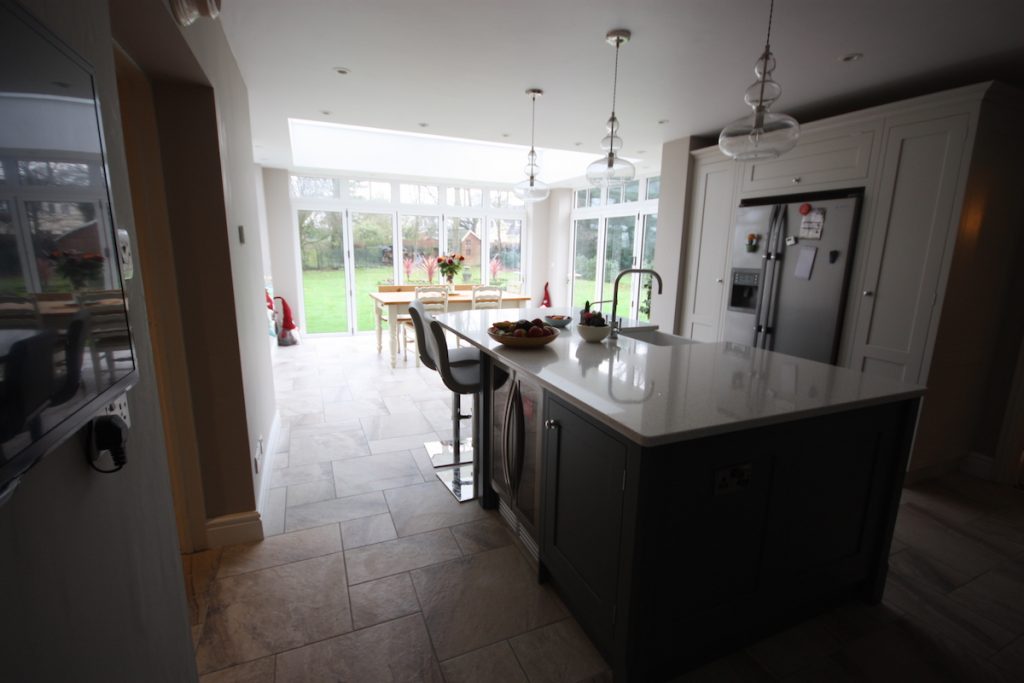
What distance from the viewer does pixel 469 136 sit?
15.4 ft

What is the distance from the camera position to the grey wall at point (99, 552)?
26.5 inches

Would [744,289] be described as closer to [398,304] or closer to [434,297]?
[434,297]

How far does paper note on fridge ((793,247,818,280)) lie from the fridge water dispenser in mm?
328

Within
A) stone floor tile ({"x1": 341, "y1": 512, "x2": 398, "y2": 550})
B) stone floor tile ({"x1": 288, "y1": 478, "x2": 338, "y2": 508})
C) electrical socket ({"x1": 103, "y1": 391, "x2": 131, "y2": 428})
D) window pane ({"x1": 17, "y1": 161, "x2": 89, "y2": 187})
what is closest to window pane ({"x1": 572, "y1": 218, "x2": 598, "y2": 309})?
stone floor tile ({"x1": 288, "y1": 478, "x2": 338, "y2": 508})

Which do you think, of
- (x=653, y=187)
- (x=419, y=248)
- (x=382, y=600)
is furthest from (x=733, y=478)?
(x=419, y=248)

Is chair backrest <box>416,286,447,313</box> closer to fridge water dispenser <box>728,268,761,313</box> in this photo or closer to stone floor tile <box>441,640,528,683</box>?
fridge water dispenser <box>728,268,761,313</box>

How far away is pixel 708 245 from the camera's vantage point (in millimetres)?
4270

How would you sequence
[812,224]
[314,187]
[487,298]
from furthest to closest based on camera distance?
1. [314,187]
2. [487,298]
3. [812,224]

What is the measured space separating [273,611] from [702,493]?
1671mm

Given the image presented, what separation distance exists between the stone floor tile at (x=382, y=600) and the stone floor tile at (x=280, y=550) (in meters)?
0.33

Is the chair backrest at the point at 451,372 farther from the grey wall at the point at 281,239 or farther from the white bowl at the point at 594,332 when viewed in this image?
the grey wall at the point at 281,239

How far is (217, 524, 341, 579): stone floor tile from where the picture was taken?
2.08m

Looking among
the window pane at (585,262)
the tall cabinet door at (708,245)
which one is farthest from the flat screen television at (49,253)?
the window pane at (585,262)

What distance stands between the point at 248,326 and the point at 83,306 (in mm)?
1859
